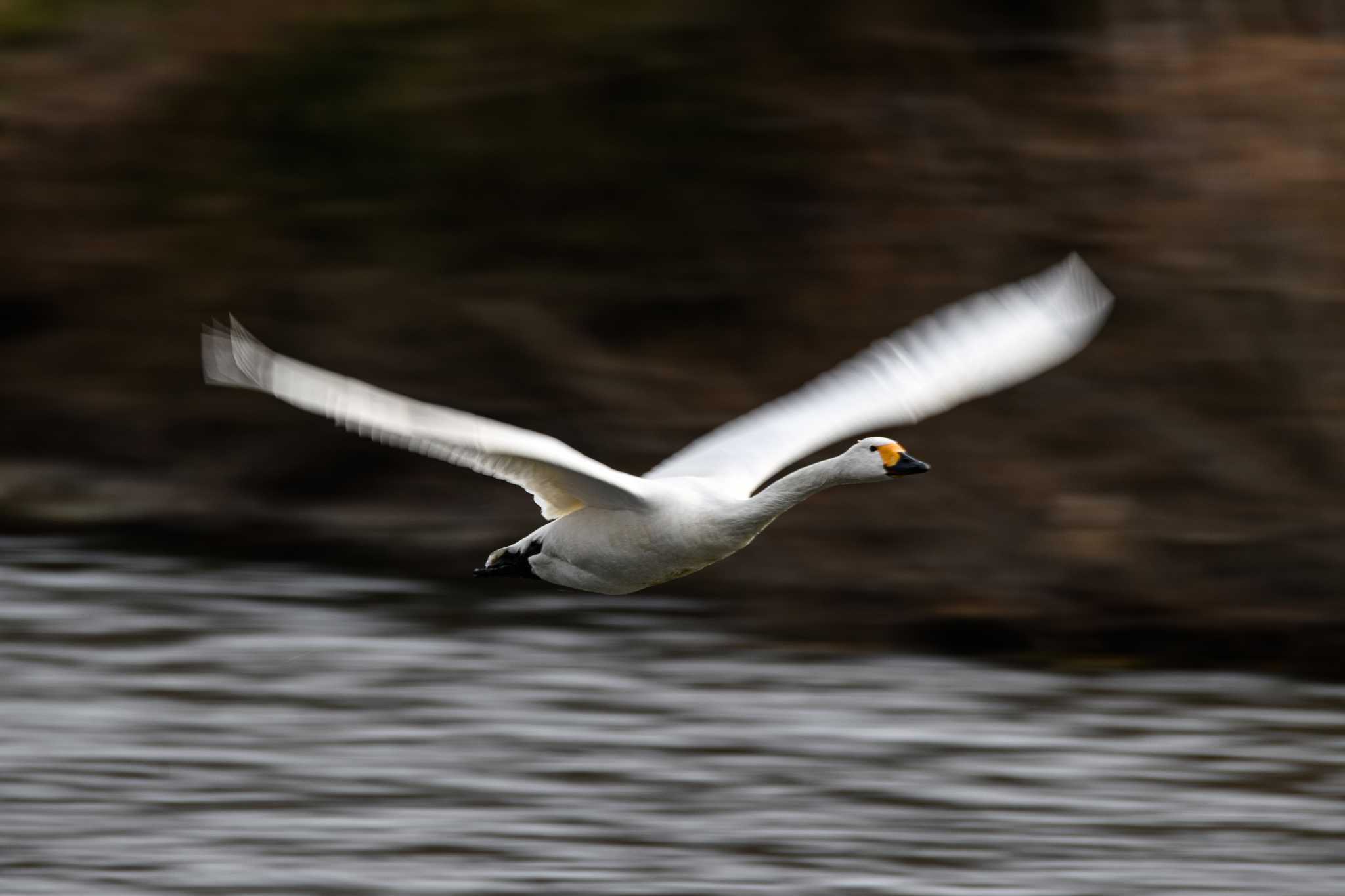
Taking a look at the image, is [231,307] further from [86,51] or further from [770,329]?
[770,329]

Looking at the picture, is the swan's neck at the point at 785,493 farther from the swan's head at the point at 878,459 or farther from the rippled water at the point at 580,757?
the rippled water at the point at 580,757

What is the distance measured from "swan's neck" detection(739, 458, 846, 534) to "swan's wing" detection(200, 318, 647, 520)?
1.41 feet

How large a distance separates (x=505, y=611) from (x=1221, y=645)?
485 centimetres

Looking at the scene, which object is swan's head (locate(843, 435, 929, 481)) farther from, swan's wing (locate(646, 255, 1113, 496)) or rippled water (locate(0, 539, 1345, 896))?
rippled water (locate(0, 539, 1345, 896))

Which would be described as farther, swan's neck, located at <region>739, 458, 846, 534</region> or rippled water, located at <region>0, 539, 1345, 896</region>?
rippled water, located at <region>0, 539, 1345, 896</region>

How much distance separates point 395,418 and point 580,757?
5.65 meters

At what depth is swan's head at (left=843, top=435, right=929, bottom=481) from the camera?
30.1 ft

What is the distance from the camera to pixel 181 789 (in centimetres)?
1260

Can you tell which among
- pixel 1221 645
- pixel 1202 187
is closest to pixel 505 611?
pixel 1221 645

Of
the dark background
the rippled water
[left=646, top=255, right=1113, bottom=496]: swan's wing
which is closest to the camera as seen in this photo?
[left=646, top=255, right=1113, bottom=496]: swan's wing

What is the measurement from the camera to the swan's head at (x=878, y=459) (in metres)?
9.19

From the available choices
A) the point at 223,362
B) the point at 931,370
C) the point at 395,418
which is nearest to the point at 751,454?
the point at 931,370

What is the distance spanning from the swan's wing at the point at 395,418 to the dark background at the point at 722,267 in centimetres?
732

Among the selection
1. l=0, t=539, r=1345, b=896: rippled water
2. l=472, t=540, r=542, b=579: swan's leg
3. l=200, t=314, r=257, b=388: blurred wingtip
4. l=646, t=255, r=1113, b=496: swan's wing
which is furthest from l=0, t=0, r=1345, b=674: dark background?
l=200, t=314, r=257, b=388: blurred wingtip
